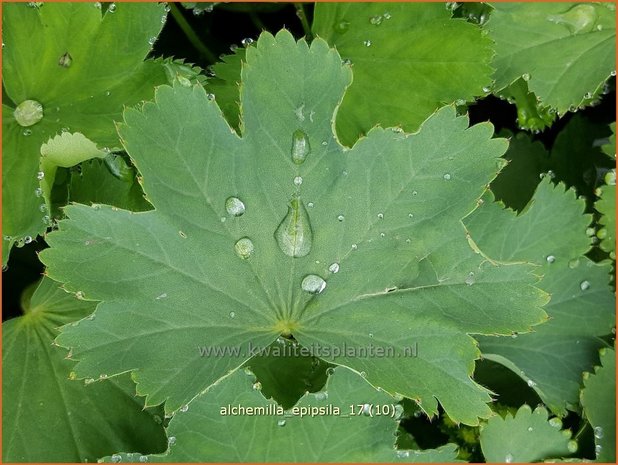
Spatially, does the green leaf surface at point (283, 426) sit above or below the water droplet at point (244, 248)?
below

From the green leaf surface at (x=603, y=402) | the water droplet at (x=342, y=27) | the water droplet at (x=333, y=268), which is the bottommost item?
the green leaf surface at (x=603, y=402)

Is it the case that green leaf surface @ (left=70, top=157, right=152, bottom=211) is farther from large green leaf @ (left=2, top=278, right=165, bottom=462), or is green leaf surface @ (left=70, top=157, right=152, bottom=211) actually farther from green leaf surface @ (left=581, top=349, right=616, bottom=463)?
green leaf surface @ (left=581, top=349, right=616, bottom=463)

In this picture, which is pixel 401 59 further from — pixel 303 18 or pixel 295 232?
pixel 295 232

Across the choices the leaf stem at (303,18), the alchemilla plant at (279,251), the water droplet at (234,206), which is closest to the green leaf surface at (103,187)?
the alchemilla plant at (279,251)

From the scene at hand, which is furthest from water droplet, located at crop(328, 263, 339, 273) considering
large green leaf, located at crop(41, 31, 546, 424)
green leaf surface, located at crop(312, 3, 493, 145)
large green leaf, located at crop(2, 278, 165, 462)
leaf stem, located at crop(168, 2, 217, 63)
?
leaf stem, located at crop(168, 2, 217, 63)

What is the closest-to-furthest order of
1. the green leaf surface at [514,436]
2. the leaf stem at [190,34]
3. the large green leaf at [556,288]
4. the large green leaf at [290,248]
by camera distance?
Result: the large green leaf at [290,248]
the green leaf surface at [514,436]
the large green leaf at [556,288]
the leaf stem at [190,34]

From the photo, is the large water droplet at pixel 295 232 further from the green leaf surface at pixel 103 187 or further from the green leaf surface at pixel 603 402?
the green leaf surface at pixel 603 402

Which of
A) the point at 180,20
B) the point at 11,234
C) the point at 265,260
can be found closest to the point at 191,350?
the point at 265,260

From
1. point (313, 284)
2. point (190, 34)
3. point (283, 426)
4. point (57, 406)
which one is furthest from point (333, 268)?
point (190, 34)
